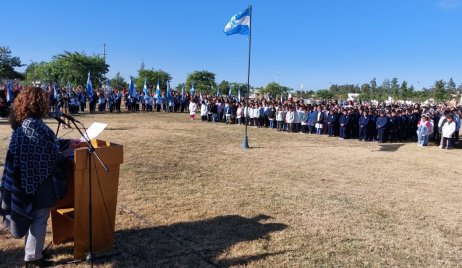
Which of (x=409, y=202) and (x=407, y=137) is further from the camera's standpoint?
(x=407, y=137)

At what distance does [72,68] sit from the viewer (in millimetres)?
54938

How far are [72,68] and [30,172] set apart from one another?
5593 centimetres

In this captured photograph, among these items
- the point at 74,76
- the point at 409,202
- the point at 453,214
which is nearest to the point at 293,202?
the point at 409,202

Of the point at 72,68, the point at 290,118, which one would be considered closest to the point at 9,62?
the point at 72,68

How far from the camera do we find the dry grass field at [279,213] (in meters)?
4.76

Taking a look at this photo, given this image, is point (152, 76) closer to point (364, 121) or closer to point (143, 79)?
point (143, 79)

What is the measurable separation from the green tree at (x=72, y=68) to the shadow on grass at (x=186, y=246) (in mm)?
53610

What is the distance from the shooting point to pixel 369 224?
19.7 ft

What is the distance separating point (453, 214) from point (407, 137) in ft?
45.8

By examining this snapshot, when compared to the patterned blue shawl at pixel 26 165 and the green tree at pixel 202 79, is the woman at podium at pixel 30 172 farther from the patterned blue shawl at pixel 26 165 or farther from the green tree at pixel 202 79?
the green tree at pixel 202 79

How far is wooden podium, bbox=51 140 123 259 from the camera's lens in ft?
13.7

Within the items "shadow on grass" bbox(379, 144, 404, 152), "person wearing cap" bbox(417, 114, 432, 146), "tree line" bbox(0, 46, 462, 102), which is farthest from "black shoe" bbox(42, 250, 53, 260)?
"tree line" bbox(0, 46, 462, 102)

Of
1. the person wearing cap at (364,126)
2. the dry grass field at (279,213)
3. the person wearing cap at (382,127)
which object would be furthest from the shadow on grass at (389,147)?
the dry grass field at (279,213)

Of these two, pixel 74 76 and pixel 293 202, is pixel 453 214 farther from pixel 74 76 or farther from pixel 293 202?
pixel 74 76
